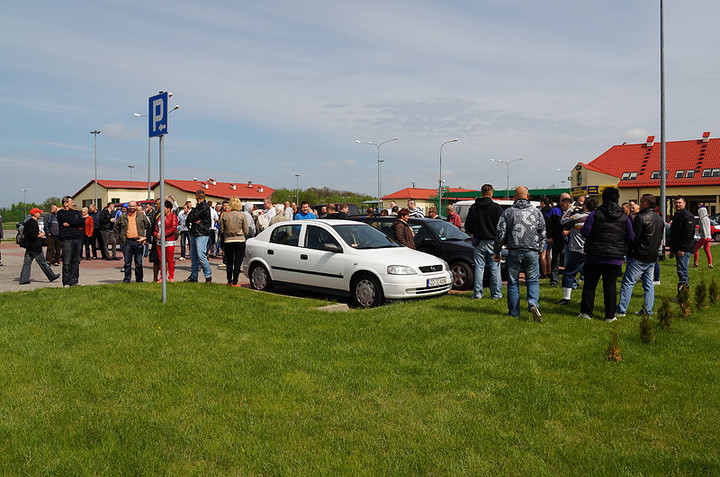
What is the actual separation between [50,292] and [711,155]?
194ft

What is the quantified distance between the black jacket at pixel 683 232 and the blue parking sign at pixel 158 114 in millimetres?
9043

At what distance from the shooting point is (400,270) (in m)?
9.30

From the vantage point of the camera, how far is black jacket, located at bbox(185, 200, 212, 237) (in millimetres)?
11047

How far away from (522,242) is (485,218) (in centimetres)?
191

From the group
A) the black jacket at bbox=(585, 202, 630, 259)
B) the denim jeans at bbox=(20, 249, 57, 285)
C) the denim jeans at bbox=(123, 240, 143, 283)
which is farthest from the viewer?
the denim jeans at bbox=(20, 249, 57, 285)

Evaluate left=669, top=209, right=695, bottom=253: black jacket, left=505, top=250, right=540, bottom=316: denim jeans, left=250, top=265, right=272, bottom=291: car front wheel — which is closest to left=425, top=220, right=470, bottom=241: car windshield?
left=250, top=265, right=272, bottom=291: car front wheel

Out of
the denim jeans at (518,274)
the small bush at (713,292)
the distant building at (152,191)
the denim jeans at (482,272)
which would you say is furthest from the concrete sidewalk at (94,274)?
the distant building at (152,191)

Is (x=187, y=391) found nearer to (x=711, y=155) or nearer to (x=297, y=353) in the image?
(x=297, y=353)

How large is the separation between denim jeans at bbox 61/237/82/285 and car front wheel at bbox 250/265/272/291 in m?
3.61

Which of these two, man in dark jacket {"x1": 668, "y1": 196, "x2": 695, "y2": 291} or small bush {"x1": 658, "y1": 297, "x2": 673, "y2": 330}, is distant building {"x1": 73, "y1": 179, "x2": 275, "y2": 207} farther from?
small bush {"x1": 658, "y1": 297, "x2": 673, "y2": 330}

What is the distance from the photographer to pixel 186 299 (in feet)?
29.8

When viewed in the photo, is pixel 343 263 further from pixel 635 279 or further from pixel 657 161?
pixel 657 161

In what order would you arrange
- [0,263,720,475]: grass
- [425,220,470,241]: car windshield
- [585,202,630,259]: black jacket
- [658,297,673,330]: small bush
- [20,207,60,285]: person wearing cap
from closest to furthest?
[0,263,720,475]: grass < [658,297,673,330]: small bush < [585,202,630,259]: black jacket < [20,207,60,285]: person wearing cap < [425,220,470,241]: car windshield

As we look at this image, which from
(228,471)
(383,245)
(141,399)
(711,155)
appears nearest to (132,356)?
(141,399)
